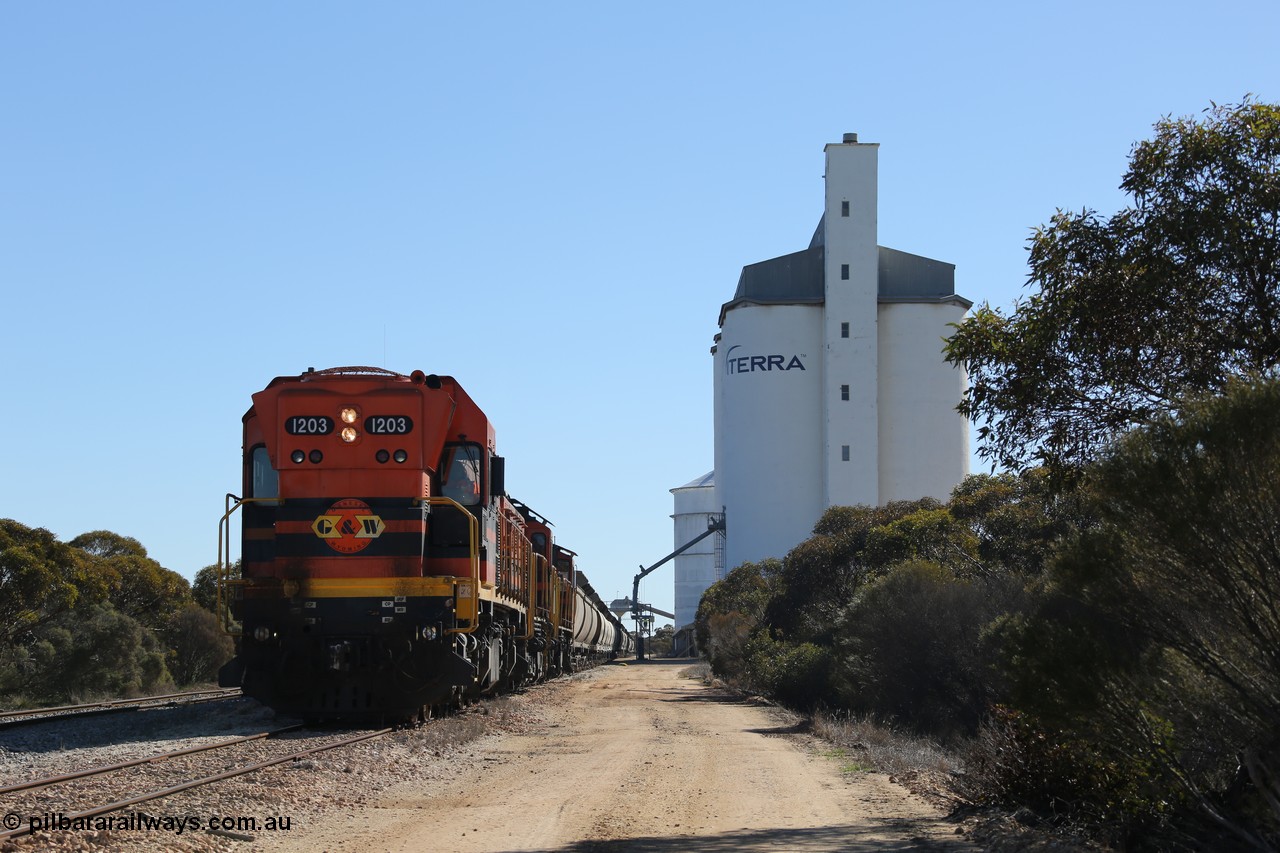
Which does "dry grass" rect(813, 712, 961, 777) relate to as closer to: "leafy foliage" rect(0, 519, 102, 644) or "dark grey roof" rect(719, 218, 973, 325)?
"leafy foliage" rect(0, 519, 102, 644)

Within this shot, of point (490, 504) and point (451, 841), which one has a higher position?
point (490, 504)

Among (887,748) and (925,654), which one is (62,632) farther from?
(887,748)

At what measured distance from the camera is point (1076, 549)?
9.60 m

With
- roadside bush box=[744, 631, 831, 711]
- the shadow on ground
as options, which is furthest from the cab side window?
roadside bush box=[744, 631, 831, 711]

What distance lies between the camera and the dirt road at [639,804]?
1007cm

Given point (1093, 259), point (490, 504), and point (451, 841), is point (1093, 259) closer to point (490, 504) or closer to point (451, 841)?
point (451, 841)

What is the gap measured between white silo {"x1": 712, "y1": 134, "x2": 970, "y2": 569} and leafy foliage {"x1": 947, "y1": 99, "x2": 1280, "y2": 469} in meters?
57.5

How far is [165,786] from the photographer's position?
450 inches

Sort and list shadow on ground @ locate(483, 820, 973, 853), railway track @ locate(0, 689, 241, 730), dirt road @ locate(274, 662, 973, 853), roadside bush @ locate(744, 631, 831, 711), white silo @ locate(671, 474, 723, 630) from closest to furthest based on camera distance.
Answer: shadow on ground @ locate(483, 820, 973, 853), dirt road @ locate(274, 662, 973, 853), railway track @ locate(0, 689, 241, 730), roadside bush @ locate(744, 631, 831, 711), white silo @ locate(671, 474, 723, 630)

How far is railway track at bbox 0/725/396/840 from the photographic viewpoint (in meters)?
9.44

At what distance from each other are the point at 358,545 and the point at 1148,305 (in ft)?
34.6

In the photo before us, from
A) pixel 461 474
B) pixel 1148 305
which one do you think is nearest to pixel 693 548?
pixel 461 474

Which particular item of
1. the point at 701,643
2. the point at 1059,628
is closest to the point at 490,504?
the point at 1059,628

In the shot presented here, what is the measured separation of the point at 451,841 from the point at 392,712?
8.76m
